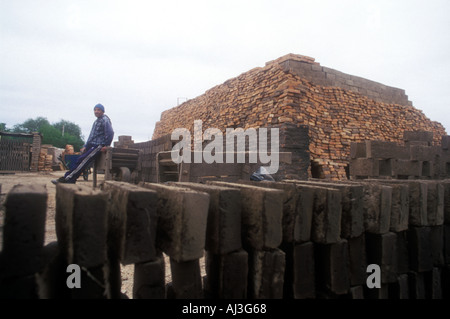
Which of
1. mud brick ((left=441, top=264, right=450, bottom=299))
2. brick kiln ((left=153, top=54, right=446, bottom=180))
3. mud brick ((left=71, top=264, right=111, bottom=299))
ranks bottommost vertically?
mud brick ((left=441, top=264, right=450, bottom=299))

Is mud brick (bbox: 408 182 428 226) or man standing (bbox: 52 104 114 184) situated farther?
man standing (bbox: 52 104 114 184)

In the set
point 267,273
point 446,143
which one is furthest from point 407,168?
point 267,273

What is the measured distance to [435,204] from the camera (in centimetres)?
230

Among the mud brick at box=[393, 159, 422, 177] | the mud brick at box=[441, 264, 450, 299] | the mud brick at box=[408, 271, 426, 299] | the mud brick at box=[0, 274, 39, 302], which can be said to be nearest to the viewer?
the mud brick at box=[0, 274, 39, 302]

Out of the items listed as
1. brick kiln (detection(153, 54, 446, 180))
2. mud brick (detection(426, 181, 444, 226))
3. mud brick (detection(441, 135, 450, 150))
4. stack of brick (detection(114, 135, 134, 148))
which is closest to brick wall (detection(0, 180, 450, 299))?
mud brick (detection(426, 181, 444, 226))

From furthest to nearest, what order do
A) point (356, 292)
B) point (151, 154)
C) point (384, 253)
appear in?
1. point (151, 154)
2. point (384, 253)
3. point (356, 292)

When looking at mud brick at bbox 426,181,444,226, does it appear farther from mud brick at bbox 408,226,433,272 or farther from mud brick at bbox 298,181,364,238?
mud brick at bbox 298,181,364,238

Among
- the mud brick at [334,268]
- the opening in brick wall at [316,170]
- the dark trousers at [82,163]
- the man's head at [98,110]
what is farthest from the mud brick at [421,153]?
the dark trousers at [82,163]

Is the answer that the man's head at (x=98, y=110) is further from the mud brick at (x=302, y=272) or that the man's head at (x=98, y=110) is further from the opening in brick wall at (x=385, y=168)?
the opening in brick wall at (x=385, y=168)

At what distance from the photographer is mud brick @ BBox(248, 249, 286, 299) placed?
4.78ft

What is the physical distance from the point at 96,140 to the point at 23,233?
6.67 m

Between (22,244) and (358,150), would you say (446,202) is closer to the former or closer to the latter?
(22,244)

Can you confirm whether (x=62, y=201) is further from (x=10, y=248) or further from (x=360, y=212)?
(x=360, y=212)

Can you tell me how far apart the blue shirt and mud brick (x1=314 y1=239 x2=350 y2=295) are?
259 inches
